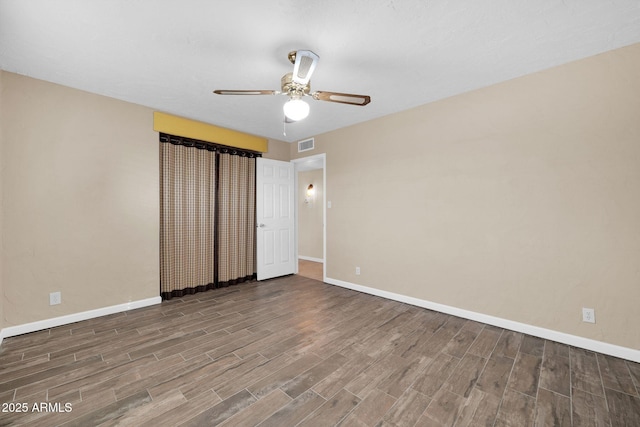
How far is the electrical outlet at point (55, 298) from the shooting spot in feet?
9.27

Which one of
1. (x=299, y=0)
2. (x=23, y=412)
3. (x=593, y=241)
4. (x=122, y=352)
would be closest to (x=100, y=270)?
(x=122, y=352)

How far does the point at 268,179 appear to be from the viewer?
16.0 ft

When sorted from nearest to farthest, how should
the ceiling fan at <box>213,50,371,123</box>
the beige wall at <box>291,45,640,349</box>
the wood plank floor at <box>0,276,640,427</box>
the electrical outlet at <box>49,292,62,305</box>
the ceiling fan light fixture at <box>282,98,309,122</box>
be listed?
the wood plank floor at <box>0,276,640,427</box>, the ceiling fan at <box>213,50,371,123</box>, the ceiling fan light fixture at <box>282,98,309,122</box>, the beige wall at <box>291,45,640,349</box>, the electrical outlet at <box>49,292,62,305</box>

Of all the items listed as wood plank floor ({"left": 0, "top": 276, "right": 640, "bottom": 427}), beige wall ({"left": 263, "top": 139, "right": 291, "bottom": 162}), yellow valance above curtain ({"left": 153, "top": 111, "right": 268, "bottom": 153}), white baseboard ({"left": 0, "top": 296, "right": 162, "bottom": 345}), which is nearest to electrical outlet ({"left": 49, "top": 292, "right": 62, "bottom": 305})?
white baseboard ({"left": 0, "top": 296, "right": 162, "bottom": 345})

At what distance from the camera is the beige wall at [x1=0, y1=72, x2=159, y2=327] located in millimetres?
2641

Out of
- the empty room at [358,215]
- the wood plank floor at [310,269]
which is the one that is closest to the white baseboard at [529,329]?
the empty room at [358,215]

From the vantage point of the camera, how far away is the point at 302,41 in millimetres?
2154

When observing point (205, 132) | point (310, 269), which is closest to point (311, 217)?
point (310, 269)

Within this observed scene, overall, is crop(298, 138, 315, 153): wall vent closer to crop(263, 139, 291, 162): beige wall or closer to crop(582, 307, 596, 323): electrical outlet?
crop(263, 139, 291, 162): beige wall

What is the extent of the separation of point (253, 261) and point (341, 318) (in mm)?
2277

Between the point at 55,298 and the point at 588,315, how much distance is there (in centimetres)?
548

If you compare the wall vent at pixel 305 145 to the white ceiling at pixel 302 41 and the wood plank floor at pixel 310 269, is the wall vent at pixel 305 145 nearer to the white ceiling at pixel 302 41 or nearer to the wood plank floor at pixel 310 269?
the white ceiling at pixel 302 41

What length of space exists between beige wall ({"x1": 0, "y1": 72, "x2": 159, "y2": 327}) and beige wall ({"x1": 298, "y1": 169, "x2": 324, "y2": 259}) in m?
3.83

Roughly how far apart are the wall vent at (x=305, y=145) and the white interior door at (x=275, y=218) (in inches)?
16.2
